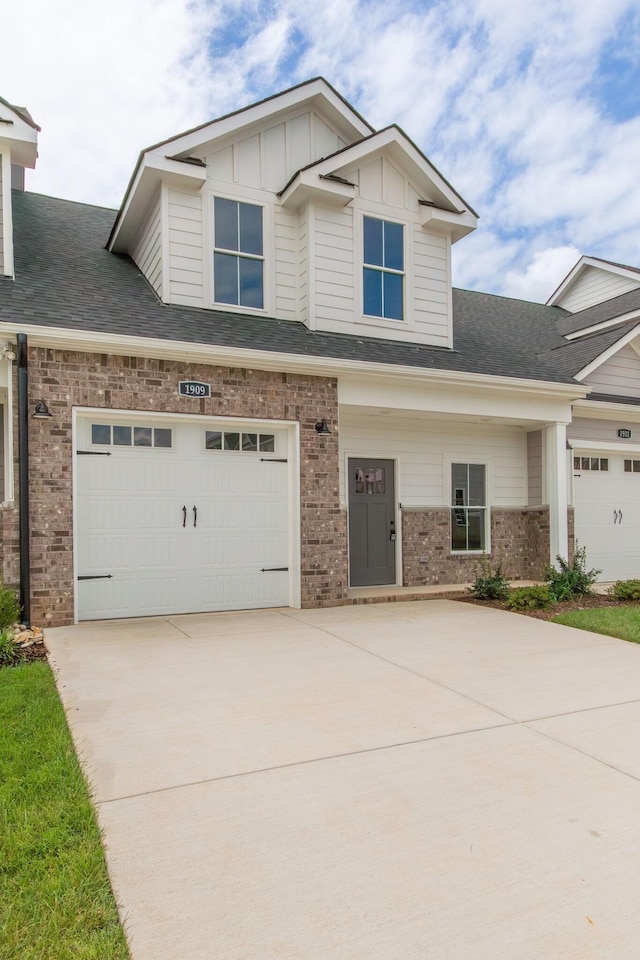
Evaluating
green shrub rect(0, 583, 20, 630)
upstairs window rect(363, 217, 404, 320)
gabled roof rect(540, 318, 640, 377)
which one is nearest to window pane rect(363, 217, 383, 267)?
upstairs window rect(363, 217, 404, 320)

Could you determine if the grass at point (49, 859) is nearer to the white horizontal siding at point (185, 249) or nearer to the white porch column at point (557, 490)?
the white horizontal siding at point (185, 249)

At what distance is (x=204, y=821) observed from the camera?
2.80 metres

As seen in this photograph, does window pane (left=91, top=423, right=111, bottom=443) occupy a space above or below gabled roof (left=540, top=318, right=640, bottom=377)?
below

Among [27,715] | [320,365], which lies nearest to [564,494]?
[320,365]

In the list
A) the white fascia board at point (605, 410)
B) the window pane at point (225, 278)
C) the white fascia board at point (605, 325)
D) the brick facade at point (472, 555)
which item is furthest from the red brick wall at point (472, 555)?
the white fascia board at point (605, 325)

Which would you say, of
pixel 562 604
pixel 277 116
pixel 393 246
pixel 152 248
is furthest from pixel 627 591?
pixel 277 116

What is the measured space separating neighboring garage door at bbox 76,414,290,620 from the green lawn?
139 inches

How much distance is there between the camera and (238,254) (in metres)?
8.92

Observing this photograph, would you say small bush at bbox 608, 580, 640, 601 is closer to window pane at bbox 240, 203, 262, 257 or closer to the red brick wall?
the red brick wall

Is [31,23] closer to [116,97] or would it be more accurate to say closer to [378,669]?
[116,97]

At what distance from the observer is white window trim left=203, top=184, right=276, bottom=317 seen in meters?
8.71

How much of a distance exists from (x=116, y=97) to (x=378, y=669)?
11.4 meters

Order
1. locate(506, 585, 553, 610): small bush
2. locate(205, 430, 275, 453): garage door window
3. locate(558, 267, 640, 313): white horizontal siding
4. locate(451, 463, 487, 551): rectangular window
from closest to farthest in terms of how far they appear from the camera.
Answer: locate(205, 430, 275, 453): garage door window < locate(506, 585, 553, 610): small bush < locate(451, 463, 487, 551): rectangular window < locate(558, 267, 640, 313): white horizontal siding

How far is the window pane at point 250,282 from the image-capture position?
9008 millimetres
